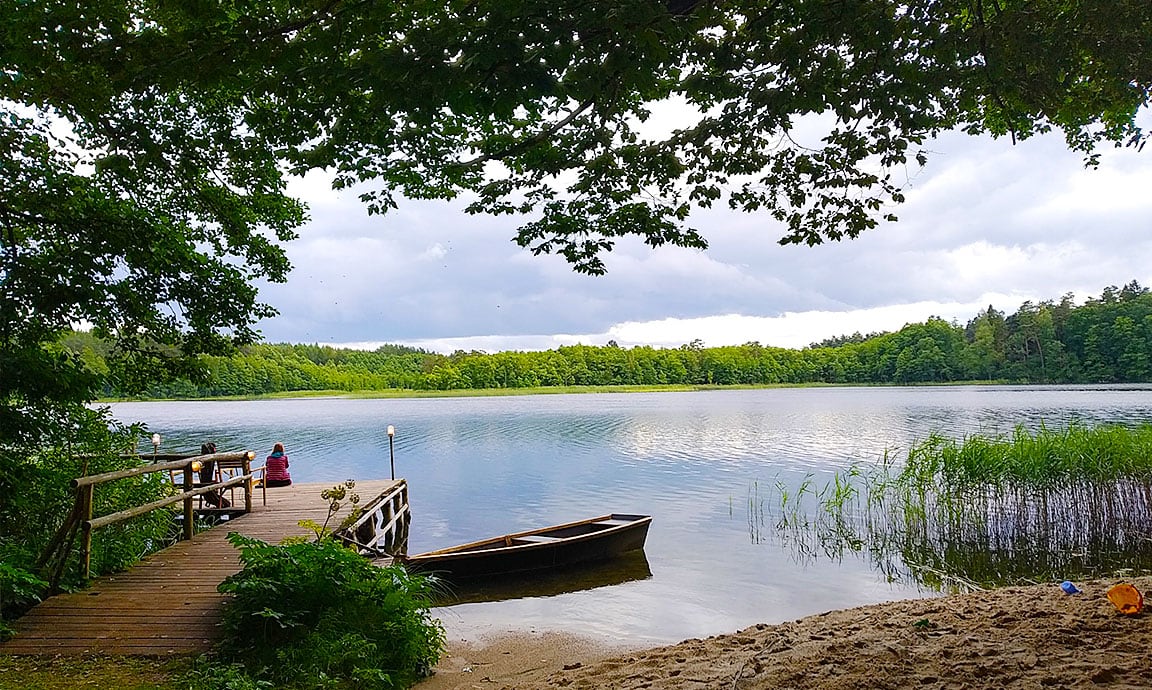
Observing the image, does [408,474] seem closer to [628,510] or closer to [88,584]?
[628,510]

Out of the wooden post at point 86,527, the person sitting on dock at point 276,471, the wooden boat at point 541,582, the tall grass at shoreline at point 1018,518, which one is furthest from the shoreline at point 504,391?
the wooden post at point 86,527

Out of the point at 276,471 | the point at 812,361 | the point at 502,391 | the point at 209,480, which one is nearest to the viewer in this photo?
the point at 209,480

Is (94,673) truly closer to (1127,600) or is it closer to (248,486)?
(248,486)

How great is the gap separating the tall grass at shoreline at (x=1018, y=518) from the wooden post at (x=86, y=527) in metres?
11.2

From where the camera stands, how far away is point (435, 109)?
3.85 m

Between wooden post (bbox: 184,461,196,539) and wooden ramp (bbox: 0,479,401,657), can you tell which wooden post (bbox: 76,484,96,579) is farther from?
wooden post (bbox: 184,461,196,539)

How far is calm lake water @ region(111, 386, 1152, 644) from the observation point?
10883mm

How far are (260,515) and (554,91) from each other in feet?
35.9

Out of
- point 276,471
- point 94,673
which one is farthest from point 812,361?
point 94,673

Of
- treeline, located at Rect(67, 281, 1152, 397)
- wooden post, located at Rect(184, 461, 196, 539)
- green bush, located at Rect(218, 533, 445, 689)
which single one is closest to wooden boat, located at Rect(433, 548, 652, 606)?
wooden post, located at Rect(184, 461, 196, 539)

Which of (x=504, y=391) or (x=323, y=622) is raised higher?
(x=323, y=622)

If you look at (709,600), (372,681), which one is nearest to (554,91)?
(372,681)

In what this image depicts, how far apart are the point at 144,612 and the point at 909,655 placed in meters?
6.24

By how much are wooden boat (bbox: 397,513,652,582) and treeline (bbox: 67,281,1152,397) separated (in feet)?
227
